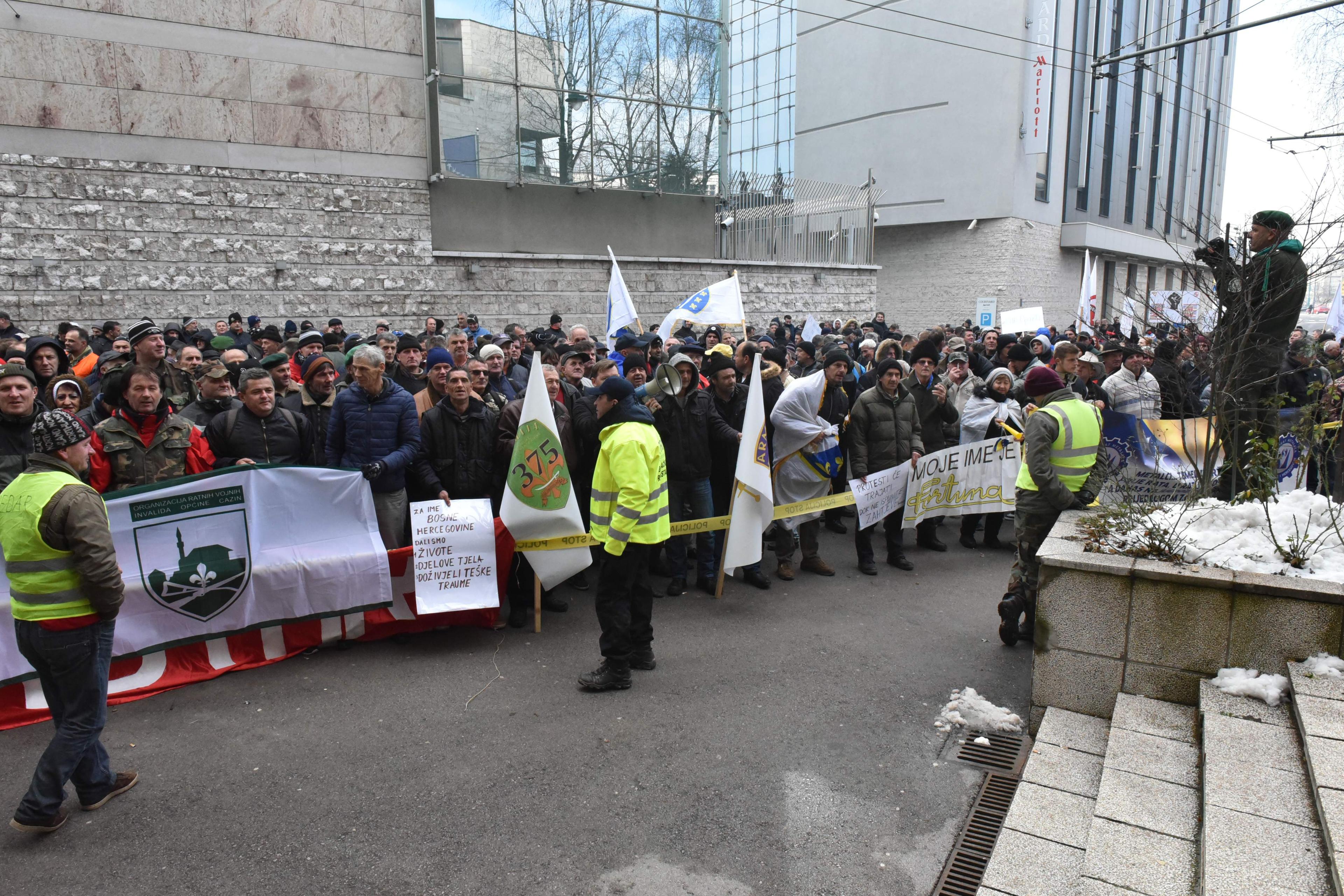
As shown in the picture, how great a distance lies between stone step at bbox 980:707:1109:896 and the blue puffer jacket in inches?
182

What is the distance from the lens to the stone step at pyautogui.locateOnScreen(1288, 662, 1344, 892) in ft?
9.21

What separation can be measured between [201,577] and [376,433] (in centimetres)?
151

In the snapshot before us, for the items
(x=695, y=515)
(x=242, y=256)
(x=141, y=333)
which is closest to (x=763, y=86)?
(x=242, y=256)

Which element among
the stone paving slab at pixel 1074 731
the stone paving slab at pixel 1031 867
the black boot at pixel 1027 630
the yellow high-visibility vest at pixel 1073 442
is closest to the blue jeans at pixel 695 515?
the black boot at pixel 1027 630

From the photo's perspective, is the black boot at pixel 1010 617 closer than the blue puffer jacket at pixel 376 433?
Yes

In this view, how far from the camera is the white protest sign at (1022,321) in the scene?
17734mm

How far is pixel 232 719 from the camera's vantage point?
502 cm

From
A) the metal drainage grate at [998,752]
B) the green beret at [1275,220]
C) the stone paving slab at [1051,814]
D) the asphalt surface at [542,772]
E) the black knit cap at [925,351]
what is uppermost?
the green beret at [1275,220]

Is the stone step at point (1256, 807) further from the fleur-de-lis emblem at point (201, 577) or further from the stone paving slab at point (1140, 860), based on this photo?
the fleur-de-lis emblem at point (201, 577)

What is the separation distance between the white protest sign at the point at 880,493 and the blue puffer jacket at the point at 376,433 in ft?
13.1

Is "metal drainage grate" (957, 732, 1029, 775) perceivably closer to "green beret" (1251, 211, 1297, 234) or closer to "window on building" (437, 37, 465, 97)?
"green beret" (1251, 211, 1297, 234)

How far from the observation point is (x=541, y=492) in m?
6.21

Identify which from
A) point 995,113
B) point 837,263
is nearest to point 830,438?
point 837,263

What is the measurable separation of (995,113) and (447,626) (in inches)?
1173
